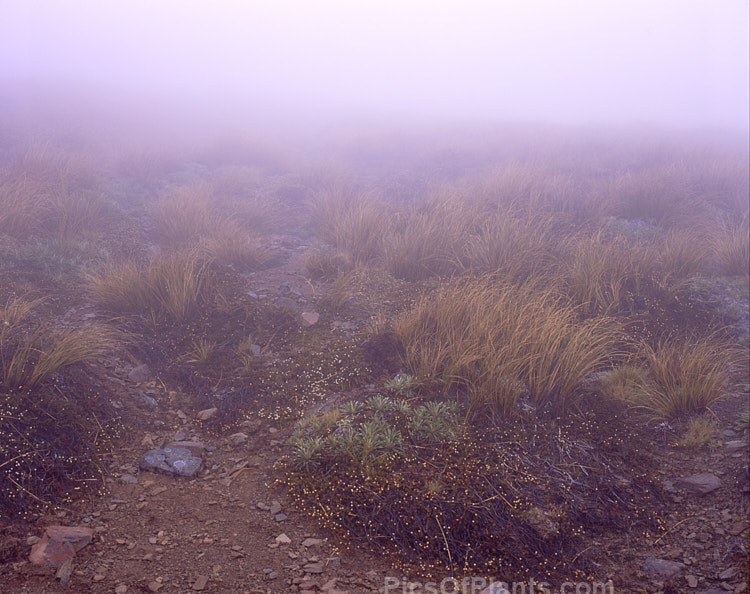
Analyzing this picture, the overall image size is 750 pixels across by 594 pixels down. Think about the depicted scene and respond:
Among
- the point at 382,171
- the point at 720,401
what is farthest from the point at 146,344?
the point at 382,171

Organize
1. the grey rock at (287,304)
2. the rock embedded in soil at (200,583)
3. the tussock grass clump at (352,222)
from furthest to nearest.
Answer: the tussock grass clump at (352,222) < the grey rock at (287,304) < the rock embedded in soil at (200,583)

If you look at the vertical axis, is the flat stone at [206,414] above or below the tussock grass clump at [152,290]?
below

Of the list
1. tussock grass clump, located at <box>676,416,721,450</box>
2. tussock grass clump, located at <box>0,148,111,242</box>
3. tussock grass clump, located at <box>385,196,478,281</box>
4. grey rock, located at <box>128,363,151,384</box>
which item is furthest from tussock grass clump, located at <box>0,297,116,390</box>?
tussock grass clump, located at <box>676,416,721,450</box>

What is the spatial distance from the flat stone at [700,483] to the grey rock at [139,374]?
3760 millimetres

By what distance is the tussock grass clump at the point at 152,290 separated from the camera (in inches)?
171

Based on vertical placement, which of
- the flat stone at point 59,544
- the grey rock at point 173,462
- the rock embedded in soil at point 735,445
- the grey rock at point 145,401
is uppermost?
the rock embedded in soil at point 735,445

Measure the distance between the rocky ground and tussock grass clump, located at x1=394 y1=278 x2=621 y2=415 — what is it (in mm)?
769

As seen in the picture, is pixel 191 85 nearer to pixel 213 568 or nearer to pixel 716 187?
pixel 716 187

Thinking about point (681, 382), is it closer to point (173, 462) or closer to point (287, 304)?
point (287, 304)

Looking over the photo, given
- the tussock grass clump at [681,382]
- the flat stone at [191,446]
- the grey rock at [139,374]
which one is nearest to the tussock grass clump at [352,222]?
the grey rock at [139,374]

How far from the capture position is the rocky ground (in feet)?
6.97

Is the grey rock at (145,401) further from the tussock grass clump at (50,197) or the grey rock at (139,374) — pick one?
the tussock grass clump at (50,197)

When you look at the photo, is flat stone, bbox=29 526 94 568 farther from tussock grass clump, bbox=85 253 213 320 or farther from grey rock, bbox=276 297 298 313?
grey rock, bbox=276 297 298 313

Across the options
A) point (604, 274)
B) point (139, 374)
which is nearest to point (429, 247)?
point (604, 274)
